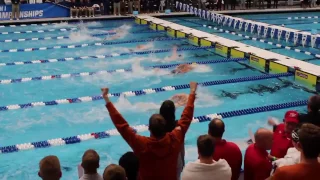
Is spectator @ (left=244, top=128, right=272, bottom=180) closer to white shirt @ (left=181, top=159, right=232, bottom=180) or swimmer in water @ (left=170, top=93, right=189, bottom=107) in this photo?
white shirt @ (left=181, top=159, right=232, bottom=180)

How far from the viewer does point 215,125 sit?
9.22 ft

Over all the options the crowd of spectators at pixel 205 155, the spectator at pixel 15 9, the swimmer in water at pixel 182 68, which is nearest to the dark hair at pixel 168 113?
the crowd of spectators at pixel 205 155

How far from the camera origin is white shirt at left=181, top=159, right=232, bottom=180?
251 centimetres

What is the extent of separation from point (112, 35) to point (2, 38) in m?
3.21

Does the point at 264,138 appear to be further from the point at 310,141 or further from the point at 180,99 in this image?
the point at 180,99

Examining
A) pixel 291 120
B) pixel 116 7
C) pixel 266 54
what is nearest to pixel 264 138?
pixel 291 120

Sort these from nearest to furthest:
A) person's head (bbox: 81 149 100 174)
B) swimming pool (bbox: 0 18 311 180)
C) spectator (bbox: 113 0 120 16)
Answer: person's head (bbox: 81 149 100 174) → swimming pool (bbox: 0 18 311 180) → spectator (bbox: 113 0 120 16)

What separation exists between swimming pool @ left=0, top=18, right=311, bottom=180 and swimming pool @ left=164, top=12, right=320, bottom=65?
1.72 meters

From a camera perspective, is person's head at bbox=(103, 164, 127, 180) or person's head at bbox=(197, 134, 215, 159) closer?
person's head at bbox=(103, 164, 127, 180)

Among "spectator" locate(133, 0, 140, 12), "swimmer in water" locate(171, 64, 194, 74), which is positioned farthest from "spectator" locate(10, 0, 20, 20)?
"swimmer in water" locate(171, 64, 194, 74)

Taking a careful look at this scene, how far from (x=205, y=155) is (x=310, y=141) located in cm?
63

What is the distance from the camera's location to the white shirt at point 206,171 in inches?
98.8

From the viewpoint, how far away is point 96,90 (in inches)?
291

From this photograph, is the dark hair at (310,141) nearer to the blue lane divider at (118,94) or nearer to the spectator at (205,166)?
the spectator at (205,166)
